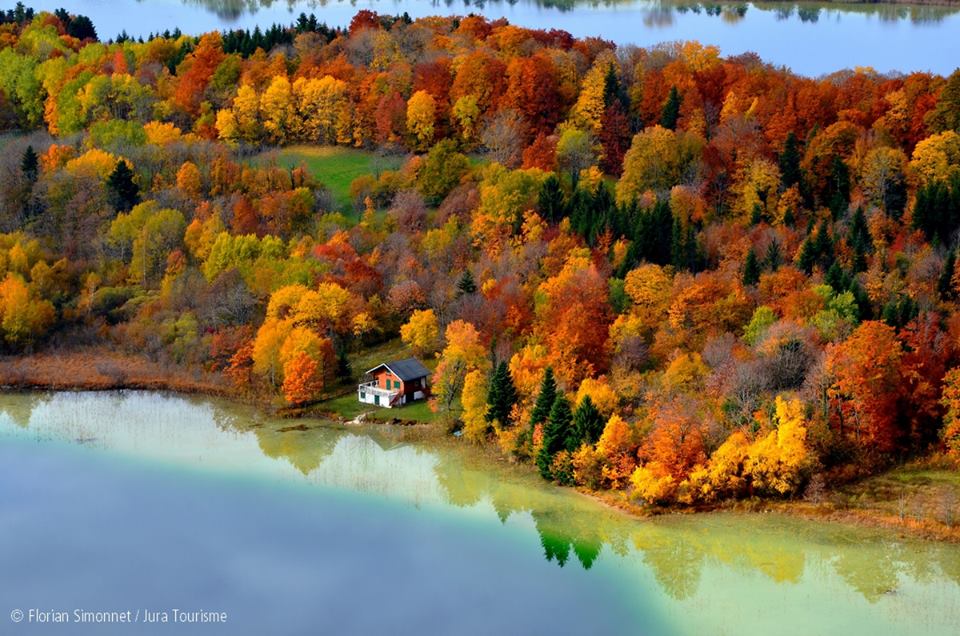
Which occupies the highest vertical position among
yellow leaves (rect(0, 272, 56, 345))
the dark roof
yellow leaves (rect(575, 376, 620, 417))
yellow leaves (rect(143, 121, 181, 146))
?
yellow leaves (rect(143, 121, 181, 146))

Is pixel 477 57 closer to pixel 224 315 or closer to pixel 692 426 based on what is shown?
pixel 224 315

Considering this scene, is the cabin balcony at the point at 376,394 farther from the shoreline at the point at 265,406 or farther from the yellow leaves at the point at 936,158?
the yellow leaves at the point at 936,158

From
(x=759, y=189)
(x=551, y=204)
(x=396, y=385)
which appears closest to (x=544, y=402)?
(x=396, y=385)

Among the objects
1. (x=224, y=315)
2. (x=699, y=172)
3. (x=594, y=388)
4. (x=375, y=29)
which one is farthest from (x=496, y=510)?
(x=375, y=29)

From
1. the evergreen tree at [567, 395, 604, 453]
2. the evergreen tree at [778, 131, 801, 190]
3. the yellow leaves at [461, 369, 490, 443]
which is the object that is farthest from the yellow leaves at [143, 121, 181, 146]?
the evergreen tree at [567, 395, 604, 453]

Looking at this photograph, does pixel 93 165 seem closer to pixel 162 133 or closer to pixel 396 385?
pixel 162 133

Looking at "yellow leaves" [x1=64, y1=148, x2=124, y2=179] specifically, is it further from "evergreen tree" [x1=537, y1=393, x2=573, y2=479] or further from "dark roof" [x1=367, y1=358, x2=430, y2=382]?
"evergreen tree" [x1=537, y1=393, x2=573, y2=479]
